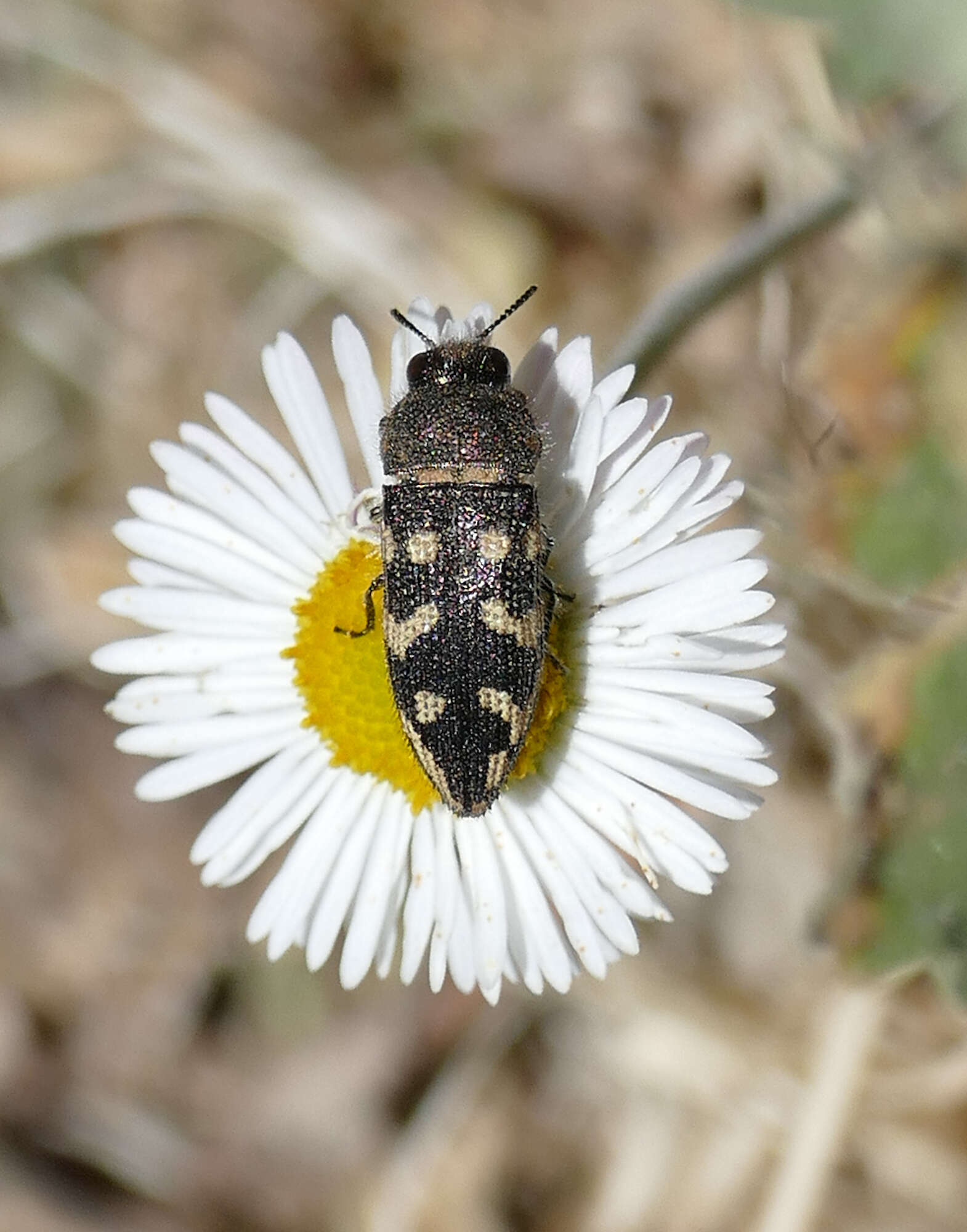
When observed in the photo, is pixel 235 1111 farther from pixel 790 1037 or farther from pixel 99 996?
pixel 790 1037

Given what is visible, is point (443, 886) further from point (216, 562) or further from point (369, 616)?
point (216, 562)

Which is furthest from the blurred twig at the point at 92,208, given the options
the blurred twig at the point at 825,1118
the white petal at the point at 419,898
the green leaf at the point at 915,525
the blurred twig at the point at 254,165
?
the blurred twig at the point at 825,1118

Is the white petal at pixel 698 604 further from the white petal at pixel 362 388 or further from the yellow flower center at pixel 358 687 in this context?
the white petal at pixel 362 388

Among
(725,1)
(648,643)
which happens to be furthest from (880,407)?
(648,643)

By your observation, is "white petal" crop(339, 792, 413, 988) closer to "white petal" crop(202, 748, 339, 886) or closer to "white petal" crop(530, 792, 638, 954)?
"white petal" crop(202, 748, 339, 886)

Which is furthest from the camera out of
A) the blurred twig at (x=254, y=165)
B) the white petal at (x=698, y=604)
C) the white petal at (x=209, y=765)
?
the blurred twig at (x=254, y=165)

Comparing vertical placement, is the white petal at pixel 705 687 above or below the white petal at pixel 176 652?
above

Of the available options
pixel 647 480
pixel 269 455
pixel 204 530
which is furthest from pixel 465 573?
pixel 204 530
